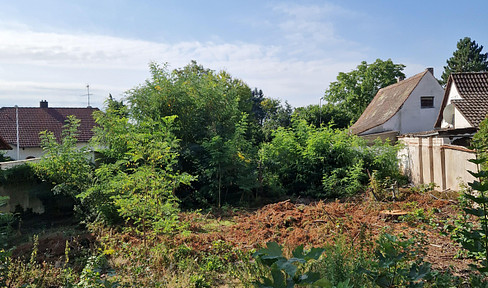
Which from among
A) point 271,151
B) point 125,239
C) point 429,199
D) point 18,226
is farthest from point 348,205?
point 18,226

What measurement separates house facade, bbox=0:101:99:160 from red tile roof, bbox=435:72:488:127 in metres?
22.7

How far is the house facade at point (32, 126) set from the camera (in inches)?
1033

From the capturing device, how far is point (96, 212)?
331 inches

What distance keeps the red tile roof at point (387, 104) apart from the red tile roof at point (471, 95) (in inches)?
163

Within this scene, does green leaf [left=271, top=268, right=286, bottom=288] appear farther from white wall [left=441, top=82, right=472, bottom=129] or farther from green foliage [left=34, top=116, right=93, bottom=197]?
white wall [left=441, top=82, right=472, bottom=129]

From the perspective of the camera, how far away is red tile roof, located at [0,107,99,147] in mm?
26672

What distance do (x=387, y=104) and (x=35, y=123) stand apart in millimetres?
25071

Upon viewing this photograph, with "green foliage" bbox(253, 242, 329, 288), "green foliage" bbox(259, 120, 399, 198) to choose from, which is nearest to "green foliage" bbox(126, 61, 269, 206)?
"green foliage" bbox(259, 120, 399, 198)

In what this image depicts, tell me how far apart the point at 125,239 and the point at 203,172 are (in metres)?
4.31

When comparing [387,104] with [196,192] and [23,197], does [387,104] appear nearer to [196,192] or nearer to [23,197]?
[196,192]

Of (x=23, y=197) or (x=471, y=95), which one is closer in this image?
(x=23, y=197)

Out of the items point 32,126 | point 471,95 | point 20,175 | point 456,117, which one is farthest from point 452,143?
point 32,126

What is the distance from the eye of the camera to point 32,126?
27.9m

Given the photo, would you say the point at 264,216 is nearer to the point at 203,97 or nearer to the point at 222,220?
the point at 222,220
